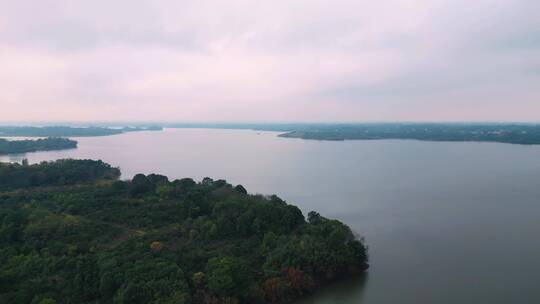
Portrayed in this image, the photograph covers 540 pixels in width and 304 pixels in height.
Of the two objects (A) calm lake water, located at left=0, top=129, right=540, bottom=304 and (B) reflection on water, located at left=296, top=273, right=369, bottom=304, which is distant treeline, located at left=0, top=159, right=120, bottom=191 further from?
(B) reflection on water, located at left=296, top=273, right=369, bottom=304

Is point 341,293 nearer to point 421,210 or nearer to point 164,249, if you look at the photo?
point 164,249

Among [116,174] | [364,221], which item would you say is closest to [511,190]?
[364,221]

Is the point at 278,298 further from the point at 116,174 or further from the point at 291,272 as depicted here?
the point at 116,174

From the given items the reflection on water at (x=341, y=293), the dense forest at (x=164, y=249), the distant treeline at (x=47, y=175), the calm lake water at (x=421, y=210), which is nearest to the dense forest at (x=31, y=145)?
the calm lake water at (x=421, y=210)

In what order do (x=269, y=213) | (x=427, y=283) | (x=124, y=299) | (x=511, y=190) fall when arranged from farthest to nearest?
(x=511, y=190) < (x=269, y=213) < (x=427, y=283) < (x=124, y=299)

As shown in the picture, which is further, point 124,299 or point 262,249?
point 262,249

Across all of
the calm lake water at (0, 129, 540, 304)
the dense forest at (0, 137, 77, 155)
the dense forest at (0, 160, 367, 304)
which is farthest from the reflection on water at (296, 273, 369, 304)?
the dense forest at (0, 137, 77, 155)

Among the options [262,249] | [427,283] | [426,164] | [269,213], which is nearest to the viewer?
[427,283]

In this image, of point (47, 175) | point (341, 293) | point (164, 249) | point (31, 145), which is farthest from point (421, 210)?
point (31, 145)
